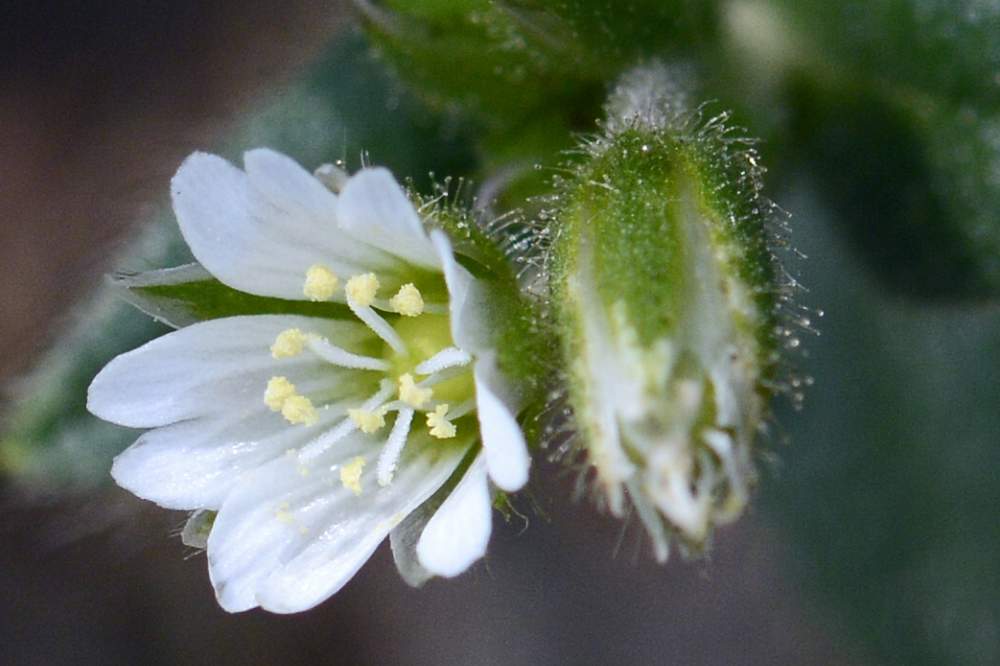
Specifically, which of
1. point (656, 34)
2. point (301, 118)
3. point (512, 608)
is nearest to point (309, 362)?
point (656, 34)

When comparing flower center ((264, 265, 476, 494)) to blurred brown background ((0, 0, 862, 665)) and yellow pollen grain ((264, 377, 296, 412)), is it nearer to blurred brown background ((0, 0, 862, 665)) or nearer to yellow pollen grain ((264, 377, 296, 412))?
yellow pollen grain ((264, 377, 296, 412))

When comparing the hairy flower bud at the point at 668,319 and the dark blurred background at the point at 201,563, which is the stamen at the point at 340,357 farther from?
the dark blurred background at the point at 201,563

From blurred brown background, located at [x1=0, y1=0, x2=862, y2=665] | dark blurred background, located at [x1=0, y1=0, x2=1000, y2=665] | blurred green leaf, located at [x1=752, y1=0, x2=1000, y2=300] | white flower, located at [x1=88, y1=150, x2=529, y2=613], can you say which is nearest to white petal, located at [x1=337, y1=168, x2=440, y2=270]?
white flower, located at [x1=88, y1=150, x2=529, y2=613]

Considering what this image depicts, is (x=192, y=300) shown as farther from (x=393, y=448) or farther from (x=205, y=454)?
(x=393, y=448)

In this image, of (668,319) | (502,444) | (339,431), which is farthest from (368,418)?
(668,319)

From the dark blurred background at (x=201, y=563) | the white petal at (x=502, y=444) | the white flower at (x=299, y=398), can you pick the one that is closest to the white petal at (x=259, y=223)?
the white flower at (x=299, y=398)

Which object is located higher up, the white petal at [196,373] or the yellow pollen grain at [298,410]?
the white petal at [196,373]
